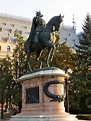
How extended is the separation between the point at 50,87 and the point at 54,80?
1.48 ft

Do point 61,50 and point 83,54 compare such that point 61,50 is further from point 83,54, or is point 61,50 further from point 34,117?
point 34,117

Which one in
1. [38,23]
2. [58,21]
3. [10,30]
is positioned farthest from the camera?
[10,30]

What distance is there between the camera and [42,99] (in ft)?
53.2

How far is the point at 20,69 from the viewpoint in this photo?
36.9m

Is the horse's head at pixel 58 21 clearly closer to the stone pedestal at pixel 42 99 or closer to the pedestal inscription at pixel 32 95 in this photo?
the stone pedestal at pixel 42 99

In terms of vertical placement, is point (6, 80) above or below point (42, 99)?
above

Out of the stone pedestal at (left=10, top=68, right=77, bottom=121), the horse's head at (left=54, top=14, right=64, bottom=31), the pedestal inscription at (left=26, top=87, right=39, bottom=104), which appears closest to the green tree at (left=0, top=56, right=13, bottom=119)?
the pedestal inscription at (left=26, top=87, right=39, bottom=104)

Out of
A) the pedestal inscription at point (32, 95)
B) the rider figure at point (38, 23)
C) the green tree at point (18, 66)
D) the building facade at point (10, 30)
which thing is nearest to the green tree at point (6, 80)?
the green tree at point (18, 66)

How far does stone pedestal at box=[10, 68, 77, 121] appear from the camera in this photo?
15625mm

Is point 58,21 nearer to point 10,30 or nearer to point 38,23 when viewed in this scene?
point 38,23

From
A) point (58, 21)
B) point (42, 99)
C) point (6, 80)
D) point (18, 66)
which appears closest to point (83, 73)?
point (18, 66)

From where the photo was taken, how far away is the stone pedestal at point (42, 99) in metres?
15.6

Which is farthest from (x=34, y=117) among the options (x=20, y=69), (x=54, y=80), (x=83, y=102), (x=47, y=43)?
(x=83, y=102)

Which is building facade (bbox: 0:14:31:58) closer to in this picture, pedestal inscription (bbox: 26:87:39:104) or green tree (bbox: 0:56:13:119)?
green tree (bbox: 0:56:13:119)
